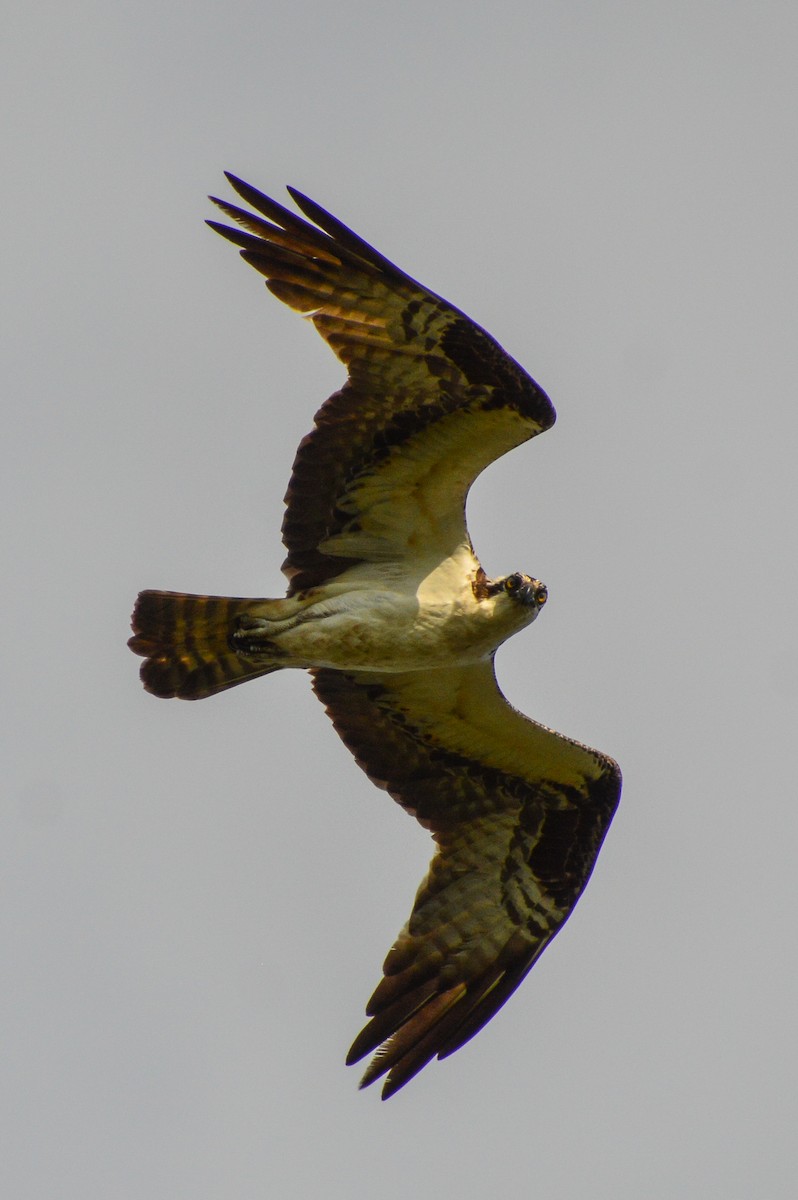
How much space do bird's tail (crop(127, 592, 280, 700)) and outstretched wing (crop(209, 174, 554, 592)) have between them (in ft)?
2.38

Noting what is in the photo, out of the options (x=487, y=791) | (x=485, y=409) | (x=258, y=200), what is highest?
(x=258, y=200)

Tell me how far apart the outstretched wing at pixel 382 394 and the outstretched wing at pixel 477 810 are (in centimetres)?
121

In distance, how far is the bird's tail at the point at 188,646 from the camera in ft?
36.4

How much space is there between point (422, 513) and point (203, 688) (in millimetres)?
1723

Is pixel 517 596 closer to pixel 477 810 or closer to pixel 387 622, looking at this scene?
pixel 387 622

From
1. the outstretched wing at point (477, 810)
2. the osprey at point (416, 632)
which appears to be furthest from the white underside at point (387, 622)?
the outstretched wing at point (477, 810)

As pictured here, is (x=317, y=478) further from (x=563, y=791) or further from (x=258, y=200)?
(x=563, y=791)

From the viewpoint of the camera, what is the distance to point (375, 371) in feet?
33.7

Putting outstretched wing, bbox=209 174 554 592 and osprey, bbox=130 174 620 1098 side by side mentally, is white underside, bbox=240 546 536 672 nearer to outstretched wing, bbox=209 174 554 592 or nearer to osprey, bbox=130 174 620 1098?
osprey, bbox=130 174 620 1098

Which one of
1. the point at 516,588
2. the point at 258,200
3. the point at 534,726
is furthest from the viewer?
the point at 534,726

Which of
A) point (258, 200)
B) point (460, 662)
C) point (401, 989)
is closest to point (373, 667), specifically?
point (460, 662)

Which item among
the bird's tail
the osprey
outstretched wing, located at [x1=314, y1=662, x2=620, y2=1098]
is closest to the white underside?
the osprey

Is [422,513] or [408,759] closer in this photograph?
[422,513]

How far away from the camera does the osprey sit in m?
10.2
